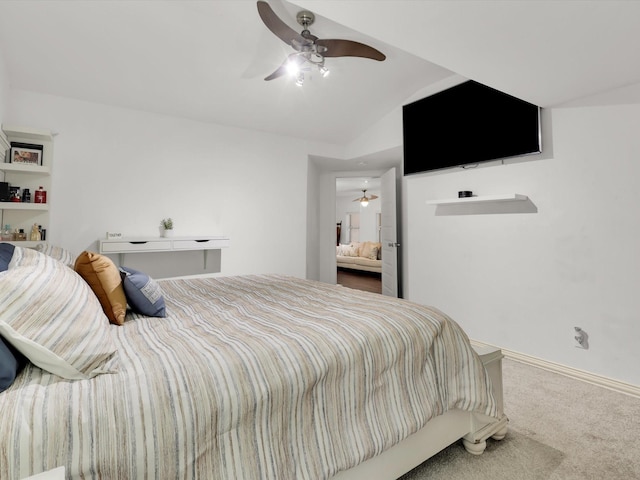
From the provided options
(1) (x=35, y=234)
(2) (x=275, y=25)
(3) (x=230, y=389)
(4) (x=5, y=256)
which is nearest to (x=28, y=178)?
(1) (x=35, y=234)

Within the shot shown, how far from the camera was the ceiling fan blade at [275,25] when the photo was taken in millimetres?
1922

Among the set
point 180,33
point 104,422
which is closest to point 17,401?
point 104,422

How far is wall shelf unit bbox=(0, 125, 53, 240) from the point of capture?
2.62 meters

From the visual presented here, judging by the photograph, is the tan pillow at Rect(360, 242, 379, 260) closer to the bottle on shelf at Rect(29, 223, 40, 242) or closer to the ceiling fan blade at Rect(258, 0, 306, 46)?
the ceiling fan blade at Rect(258, 0, 306, 46)

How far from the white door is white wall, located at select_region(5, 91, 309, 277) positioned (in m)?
1.23

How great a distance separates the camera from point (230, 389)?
2.98ft

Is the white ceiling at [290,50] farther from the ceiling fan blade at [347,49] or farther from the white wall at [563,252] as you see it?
the white wall at [563,252]

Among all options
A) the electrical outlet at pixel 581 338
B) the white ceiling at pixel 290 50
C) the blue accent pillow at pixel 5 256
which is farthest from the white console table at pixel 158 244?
the electrical outlet at pixel 581 338

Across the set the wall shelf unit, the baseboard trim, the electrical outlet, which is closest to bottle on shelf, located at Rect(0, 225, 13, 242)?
the wall shelf unit

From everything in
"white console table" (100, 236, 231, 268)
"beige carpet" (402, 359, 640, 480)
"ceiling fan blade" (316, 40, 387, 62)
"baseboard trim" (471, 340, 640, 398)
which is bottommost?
"beige carpet" (402, 359, 640, 480)

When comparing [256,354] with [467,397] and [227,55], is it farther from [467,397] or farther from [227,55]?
[227,55]

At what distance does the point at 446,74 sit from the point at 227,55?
224 cm

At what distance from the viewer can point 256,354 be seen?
1021mm

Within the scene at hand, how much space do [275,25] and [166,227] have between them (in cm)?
234
